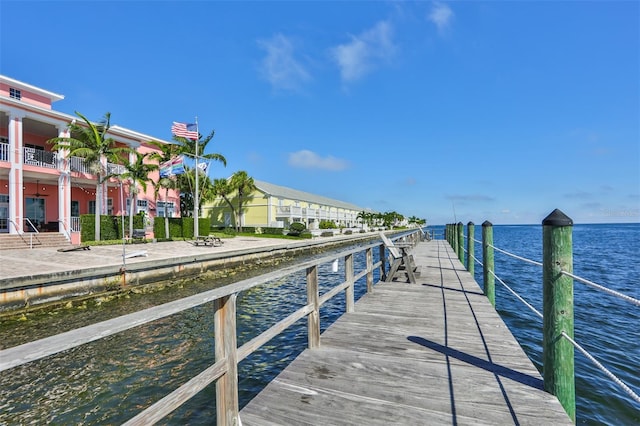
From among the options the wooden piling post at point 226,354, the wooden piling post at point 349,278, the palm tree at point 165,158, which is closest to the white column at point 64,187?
the palm tree at point 165,158

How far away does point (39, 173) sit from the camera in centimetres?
1869

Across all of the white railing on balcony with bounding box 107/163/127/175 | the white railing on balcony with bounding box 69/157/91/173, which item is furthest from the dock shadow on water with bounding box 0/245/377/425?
the white railing on balcony with bounding box 107/163/127/175

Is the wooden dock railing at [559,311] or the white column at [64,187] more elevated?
the white column at [64,187]

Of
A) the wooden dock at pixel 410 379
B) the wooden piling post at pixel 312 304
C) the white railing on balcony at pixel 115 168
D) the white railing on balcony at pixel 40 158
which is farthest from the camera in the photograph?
Result: the white railing on balcony at pixel 115 168

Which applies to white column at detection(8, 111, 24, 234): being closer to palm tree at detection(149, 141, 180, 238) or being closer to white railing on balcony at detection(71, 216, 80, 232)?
white railing on balcony at detection(71, 216, 80, 232)

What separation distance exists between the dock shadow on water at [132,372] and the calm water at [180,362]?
2 cm

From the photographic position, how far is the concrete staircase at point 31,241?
16.0 m

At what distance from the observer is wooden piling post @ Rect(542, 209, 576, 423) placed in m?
2.56

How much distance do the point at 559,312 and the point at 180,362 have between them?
230 inches

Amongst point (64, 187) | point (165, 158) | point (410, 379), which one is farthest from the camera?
point (165, 158)

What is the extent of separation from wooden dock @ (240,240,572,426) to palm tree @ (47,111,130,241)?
20.9m

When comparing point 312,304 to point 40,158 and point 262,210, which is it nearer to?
point 40,158

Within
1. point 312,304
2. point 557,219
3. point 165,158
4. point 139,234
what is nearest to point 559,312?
point 557,219

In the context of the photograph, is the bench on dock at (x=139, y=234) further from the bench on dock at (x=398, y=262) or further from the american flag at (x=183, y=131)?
the bench on dock at (x=398, y=262)
